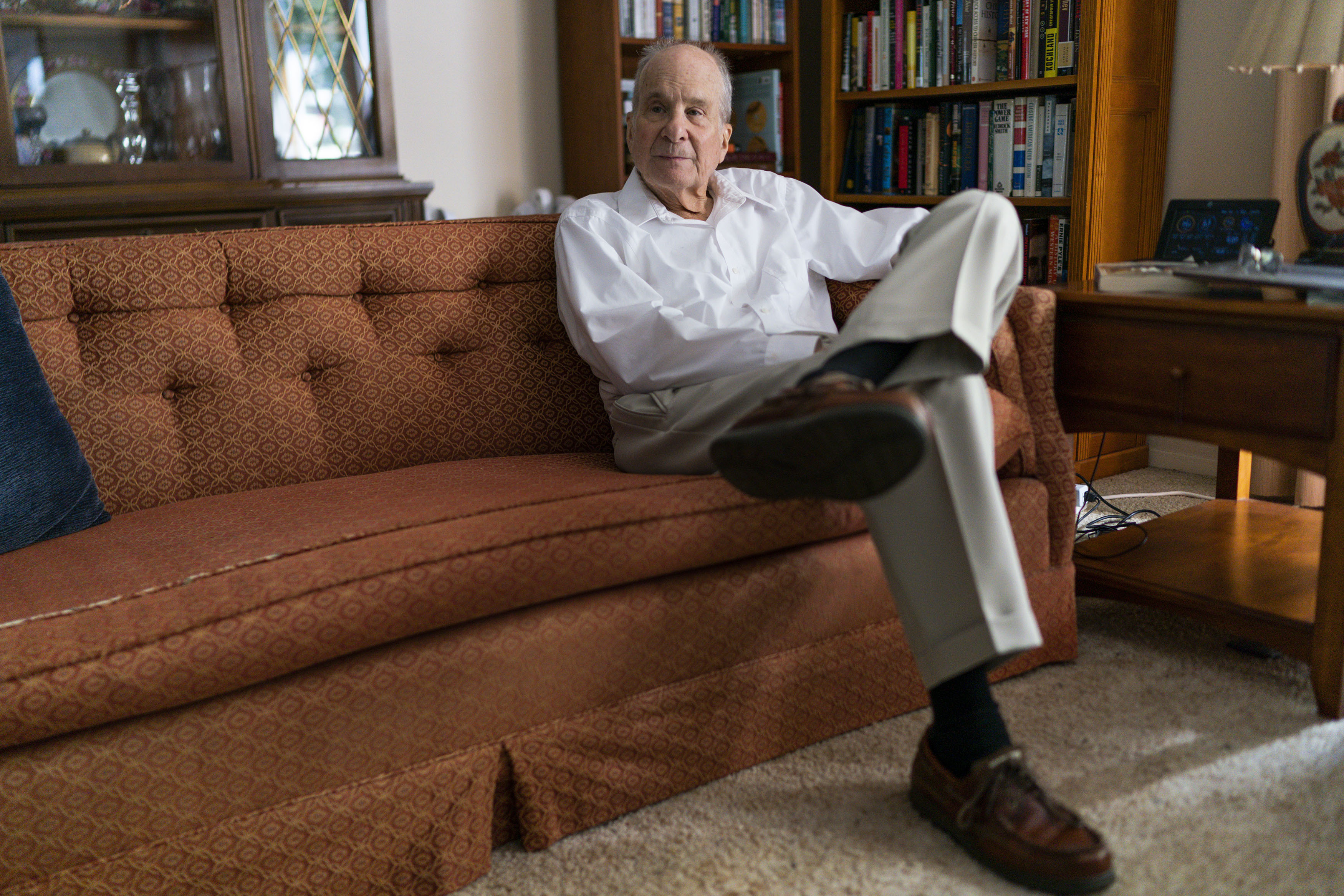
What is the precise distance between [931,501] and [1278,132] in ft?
6.04

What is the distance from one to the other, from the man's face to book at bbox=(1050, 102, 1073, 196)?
126 cm

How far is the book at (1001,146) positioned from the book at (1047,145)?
0.09 m

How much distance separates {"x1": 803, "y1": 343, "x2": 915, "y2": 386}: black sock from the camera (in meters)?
1.32

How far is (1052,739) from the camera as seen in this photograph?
1.53m

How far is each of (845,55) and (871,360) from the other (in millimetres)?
2316

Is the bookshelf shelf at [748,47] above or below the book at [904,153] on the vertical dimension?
above

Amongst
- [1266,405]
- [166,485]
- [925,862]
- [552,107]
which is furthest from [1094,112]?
[166,485]

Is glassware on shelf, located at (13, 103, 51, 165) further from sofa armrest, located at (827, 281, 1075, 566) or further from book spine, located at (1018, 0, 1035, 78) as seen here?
book spine, located at (1018, 0, 1035, 78)

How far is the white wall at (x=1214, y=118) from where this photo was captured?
2691 millimetres

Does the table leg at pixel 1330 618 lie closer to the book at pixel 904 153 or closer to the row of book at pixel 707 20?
the book at pixel 904 153

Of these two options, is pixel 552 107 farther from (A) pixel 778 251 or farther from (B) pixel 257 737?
(B) pixel 257 737

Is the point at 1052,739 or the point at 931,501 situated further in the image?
the point at 1052,739

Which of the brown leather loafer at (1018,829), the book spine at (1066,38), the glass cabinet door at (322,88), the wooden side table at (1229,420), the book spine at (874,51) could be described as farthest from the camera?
the book spine at (874,51)

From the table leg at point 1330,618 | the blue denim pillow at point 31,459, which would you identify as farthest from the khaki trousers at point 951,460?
the blue denim pillow at point 31,459
